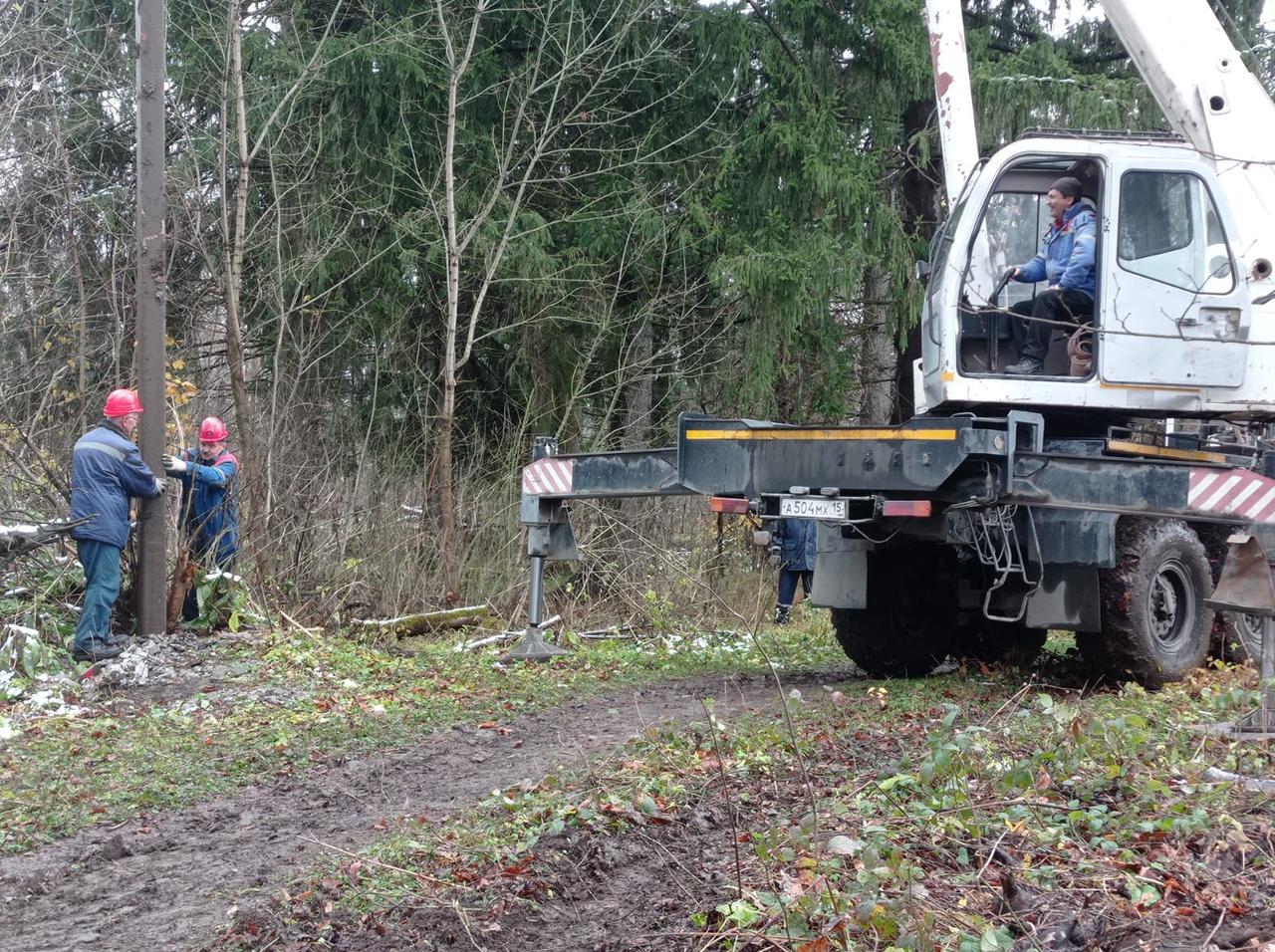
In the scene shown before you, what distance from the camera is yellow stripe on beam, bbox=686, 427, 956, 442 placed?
7.59m

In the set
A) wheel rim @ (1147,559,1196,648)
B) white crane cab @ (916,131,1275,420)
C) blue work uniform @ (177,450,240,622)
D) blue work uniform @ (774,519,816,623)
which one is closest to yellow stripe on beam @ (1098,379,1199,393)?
white crane cab @ (916,131,1275,420)

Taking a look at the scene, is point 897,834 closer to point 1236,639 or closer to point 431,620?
point 1236,639

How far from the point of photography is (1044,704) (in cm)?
543

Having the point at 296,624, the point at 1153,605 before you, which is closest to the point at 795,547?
the point at 296,624

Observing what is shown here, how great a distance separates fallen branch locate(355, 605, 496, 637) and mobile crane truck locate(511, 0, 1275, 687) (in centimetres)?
238

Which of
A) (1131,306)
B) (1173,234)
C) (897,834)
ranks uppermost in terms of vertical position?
(1173,234)

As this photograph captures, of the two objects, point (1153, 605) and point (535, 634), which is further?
point (535, 634)

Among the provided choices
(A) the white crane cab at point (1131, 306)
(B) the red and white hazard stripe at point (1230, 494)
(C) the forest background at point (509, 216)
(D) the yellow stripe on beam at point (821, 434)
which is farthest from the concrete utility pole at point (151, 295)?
(B) the red and white hazard stripe at point (1230, 494)

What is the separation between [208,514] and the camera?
10.6 meters

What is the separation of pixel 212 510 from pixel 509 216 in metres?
5.43

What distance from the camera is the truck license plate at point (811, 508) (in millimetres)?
7898

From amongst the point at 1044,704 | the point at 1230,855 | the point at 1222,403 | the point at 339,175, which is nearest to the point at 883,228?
the point at 339,175

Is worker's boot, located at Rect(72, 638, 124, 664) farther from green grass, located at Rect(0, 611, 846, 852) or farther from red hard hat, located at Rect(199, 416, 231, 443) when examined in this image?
red hard hat, located at Rect(199, 416, 231, 443)

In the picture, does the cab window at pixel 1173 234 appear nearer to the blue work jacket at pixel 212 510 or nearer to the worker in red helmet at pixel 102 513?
the blue work jacket at pixel 212 510
